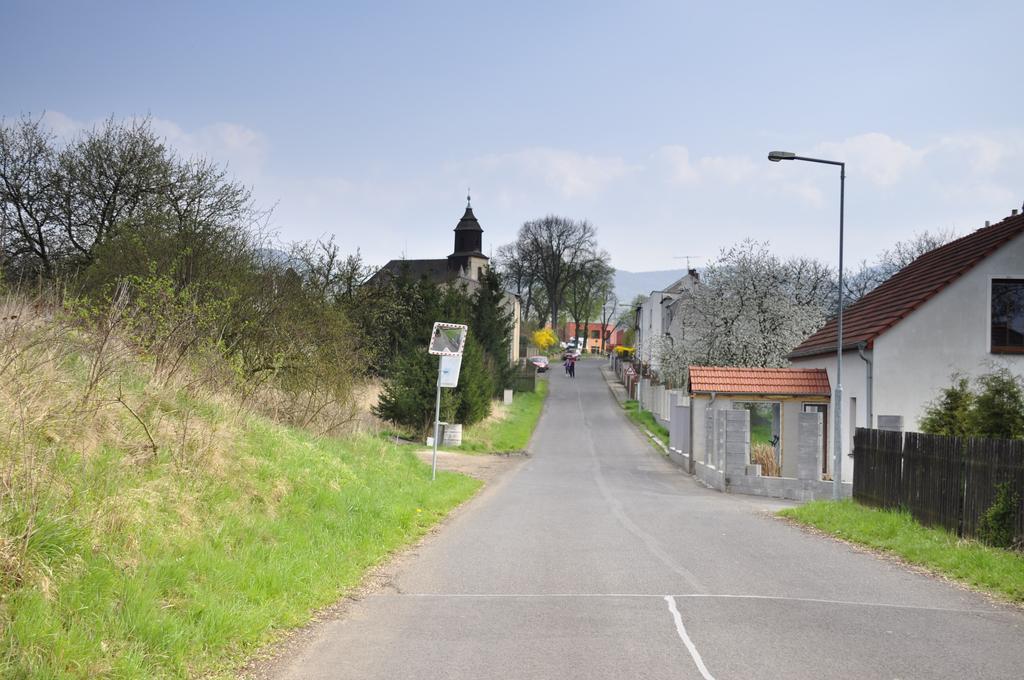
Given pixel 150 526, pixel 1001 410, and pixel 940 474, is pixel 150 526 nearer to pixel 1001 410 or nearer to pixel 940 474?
pixel 940 474

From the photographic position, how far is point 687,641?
276 inches

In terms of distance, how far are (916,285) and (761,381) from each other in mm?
5560

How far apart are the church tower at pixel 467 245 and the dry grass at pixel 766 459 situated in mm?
81208

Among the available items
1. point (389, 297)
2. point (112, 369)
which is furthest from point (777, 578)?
point (389, 297)

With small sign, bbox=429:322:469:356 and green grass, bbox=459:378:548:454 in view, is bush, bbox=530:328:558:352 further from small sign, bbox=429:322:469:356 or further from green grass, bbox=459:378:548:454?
small sign, bbox=429:322:469:356

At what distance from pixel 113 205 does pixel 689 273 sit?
48071mm

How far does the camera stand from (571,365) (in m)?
93.2

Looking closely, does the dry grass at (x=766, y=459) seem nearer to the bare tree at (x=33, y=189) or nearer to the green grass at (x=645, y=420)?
the green grass at (x=645, y=420)

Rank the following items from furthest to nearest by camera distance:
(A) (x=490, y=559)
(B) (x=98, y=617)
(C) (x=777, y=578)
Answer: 1. (A) (x=490, y=559)
2. (C) (x=777, y=578)
3. (B) (x=98, y=617)

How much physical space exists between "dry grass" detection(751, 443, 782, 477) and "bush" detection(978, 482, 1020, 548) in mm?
15429

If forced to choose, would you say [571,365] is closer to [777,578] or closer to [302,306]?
[302,306]

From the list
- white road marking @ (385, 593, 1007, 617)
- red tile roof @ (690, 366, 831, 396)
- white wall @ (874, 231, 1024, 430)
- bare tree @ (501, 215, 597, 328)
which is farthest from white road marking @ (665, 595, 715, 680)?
bare tree @ (501, 215, 597, 328)

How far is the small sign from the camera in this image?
20906 millimetres

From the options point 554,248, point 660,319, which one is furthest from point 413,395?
point 554,248
